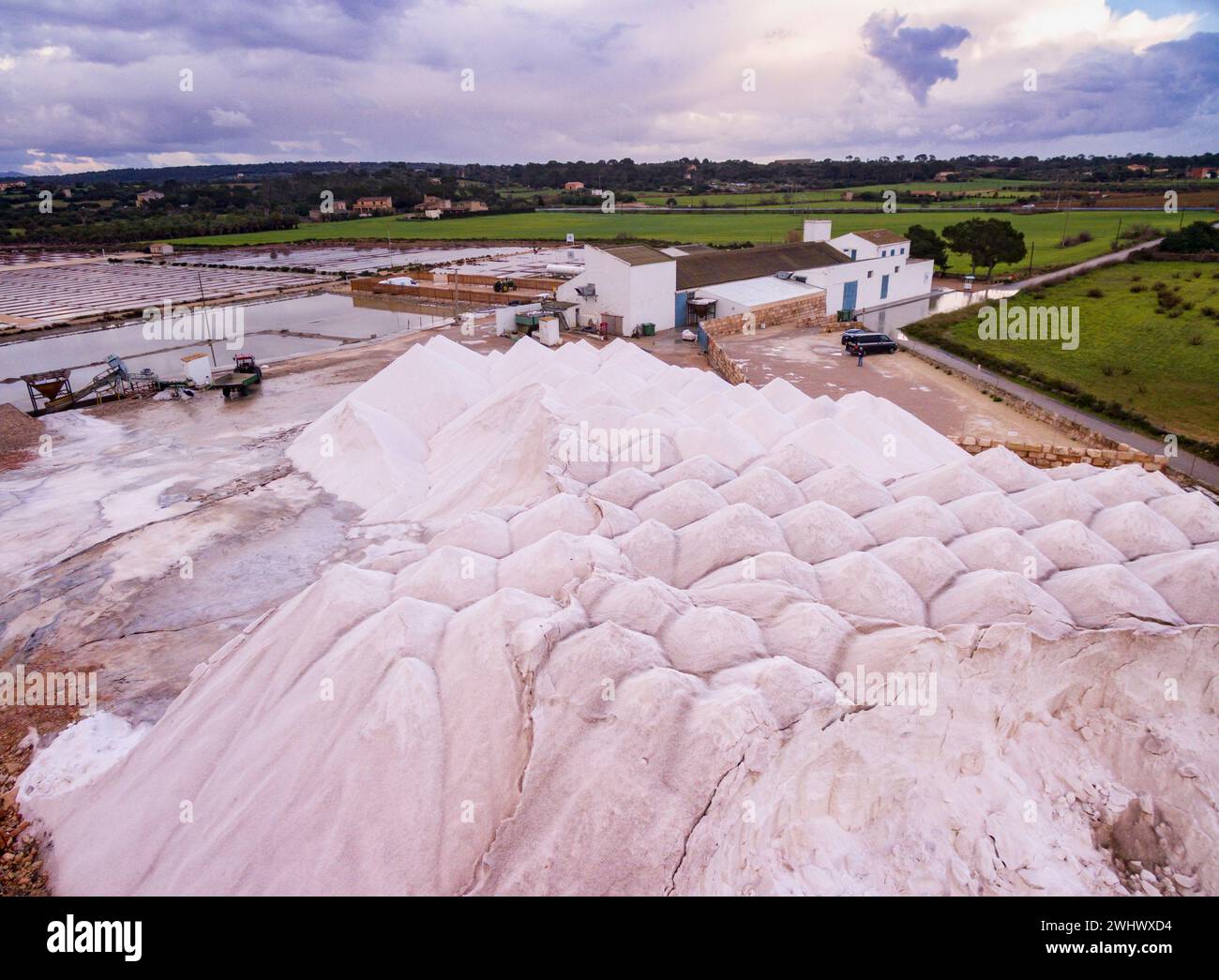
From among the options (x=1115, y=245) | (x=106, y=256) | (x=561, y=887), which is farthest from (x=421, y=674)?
(x=106, y=256)

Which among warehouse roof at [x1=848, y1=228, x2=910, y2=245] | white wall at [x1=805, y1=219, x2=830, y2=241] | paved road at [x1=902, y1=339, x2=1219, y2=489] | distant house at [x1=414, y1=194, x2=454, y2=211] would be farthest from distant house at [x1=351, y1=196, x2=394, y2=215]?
paved road at [x1=902, y1=339, x2=1219, y2=489]

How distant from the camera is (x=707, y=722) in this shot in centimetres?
802

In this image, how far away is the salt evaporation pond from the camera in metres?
34.9

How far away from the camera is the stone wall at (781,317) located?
1432 inches

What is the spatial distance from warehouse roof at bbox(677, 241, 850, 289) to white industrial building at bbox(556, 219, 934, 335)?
64 mm

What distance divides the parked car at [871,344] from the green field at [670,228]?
117 feet

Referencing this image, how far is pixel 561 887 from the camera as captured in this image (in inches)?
284

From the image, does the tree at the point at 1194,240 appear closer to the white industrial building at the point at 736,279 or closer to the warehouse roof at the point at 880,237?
the white industrial building at the point at 736,279

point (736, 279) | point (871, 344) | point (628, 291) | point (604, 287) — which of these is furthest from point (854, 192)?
point (628, 291)

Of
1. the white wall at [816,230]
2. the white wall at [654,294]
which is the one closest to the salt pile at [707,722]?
the white wall at [654,294]

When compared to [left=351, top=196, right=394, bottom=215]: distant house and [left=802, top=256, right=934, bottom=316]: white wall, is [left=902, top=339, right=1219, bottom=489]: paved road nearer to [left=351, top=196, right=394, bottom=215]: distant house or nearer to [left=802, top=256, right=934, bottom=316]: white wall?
[left=802, top=256, right=934, bottom=316]: white wall

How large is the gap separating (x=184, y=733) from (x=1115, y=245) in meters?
80.7
